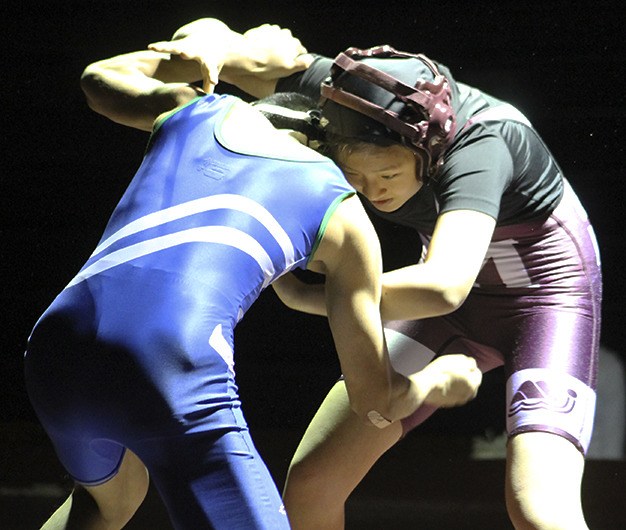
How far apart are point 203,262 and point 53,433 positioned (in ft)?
1.27

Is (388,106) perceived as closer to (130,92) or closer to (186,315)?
(130,92)

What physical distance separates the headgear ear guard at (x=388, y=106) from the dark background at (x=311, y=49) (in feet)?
5.36

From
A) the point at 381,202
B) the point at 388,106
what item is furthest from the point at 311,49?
the point at 388,106

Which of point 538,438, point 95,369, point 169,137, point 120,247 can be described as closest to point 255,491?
point 95,369

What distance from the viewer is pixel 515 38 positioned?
375 cm

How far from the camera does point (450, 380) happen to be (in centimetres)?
198

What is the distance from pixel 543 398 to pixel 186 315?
0.97 metres

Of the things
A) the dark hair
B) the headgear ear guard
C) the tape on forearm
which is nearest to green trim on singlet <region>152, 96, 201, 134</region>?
the dark hair

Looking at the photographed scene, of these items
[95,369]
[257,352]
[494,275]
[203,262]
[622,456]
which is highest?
[203,262]

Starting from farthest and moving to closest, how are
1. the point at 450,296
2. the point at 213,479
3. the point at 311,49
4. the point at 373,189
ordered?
the point at 311,49, the point at 373,189, the point at 450,296, the point at 213,479

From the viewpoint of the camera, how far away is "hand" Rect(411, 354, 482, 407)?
197 centimetres

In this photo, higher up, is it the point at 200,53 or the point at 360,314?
the point at 200,53

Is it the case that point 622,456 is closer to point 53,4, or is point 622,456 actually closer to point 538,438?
point 538,438

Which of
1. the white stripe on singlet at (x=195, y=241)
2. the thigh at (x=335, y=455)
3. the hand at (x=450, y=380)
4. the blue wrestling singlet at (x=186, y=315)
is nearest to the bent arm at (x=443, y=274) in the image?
the hand at (x=450, y=380)
